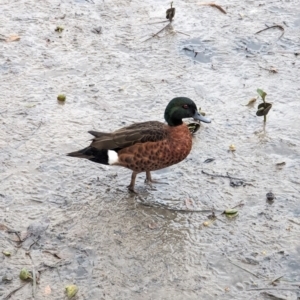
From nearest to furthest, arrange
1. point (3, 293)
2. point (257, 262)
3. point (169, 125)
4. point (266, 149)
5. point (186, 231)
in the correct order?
point (3, 293)
point (257, 262)
point (186, 231)
point (169, 125)
point (266, 149)

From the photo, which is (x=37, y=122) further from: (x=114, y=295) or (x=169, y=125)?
(x=114, y=295)

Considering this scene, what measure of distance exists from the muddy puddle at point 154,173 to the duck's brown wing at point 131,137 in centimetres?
36

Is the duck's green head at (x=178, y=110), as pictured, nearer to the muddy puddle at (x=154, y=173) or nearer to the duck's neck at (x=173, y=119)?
the duck's neck at (x=173, y=119)

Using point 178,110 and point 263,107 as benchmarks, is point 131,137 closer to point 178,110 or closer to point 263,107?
point 178,110

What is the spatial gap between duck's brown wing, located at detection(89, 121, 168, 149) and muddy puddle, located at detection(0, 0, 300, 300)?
0.36 meters

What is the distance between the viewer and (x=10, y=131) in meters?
5.70

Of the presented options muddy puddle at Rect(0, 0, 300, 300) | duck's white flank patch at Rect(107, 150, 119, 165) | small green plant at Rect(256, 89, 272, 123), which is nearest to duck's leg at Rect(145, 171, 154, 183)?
muddy puddle at Rect(0, 0, 300, 300)

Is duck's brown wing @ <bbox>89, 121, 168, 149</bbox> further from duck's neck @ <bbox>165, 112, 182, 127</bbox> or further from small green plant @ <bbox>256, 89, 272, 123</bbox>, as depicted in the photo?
small green plant @ <bbox>256, 89, 272, 123</bbox>

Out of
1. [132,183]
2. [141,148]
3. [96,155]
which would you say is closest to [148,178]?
[132,183]

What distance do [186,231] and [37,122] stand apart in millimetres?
1928

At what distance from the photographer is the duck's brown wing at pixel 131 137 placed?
Result: 493 centimetres

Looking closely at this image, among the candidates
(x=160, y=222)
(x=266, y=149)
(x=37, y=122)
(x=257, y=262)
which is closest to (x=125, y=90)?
(x=37, y=122)

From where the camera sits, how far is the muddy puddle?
4242 millimetres

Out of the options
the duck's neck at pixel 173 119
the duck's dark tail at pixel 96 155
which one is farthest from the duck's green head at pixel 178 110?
the duck's dark tail at pixel 96 155
